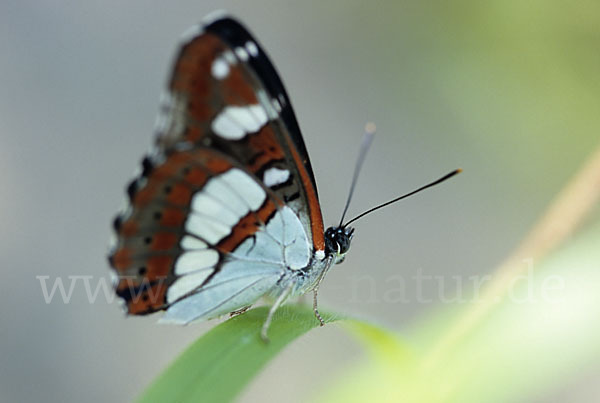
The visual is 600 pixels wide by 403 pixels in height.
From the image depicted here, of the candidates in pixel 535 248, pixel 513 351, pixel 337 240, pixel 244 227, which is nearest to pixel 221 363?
pixel 244 227

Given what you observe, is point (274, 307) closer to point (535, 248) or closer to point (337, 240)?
point (337, 240)

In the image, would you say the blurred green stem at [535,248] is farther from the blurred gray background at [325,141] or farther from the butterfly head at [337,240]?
the blurred gray background at [325,141]

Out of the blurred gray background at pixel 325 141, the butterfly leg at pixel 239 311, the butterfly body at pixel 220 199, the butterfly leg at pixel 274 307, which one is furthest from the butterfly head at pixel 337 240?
the blurred gray background at pixel 325 141

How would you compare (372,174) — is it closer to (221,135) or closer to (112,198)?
(112,198)

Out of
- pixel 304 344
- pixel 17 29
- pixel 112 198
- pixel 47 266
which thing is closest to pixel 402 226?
pixel 304 344

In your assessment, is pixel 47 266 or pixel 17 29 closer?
pixel 47 266

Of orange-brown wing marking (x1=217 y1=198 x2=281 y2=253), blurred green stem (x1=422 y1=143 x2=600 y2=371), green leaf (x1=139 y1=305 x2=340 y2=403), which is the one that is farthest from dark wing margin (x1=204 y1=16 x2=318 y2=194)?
blurred green stem (x1=422 y1=143 x2=600 y2=371)
